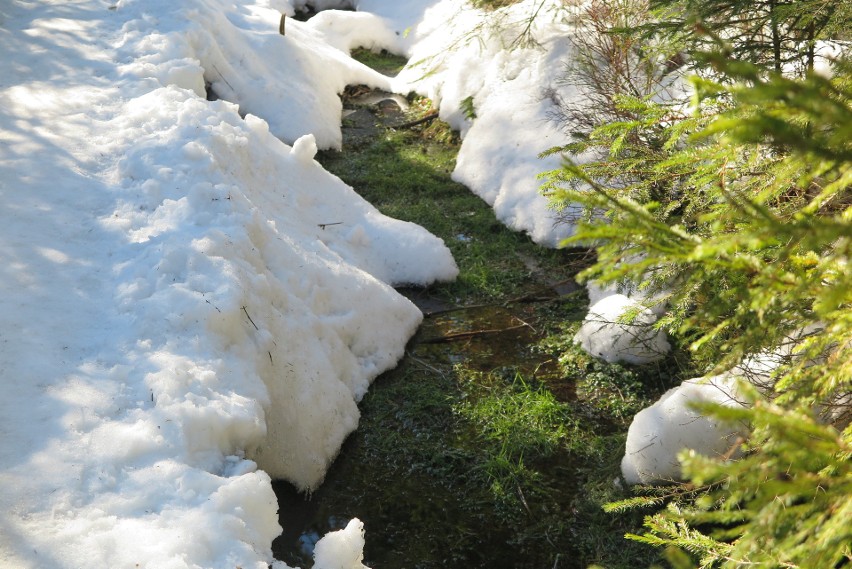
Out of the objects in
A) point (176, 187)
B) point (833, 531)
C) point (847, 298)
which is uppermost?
point (847, 298)

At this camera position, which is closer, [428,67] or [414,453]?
[414,453]

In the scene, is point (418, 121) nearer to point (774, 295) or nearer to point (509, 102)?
point (509, 102)

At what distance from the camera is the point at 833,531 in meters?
1.50

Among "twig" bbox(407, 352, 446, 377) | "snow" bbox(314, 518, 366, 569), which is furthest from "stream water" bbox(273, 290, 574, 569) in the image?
"snow" bbox(314, 518, 366, 569)

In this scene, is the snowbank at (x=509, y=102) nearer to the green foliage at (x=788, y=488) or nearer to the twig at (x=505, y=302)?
the twig at (x=505, y=302)

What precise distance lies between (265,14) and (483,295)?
7598 millimetres

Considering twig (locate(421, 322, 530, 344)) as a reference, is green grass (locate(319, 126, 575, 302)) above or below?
above

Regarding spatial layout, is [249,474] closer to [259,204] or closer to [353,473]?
[353,473]

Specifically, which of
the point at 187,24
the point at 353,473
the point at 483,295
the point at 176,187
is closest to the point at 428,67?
the point at 187,24

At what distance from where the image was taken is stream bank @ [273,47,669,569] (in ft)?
14.2

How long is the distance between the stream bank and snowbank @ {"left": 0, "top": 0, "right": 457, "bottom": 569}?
A: 0.94 ft

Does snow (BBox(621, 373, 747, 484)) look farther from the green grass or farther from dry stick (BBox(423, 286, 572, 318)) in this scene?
the green grass

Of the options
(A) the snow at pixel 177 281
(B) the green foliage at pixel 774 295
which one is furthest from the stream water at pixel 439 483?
(B) the green foliage at pixel 774 295

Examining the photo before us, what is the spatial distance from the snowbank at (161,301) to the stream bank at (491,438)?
0.94ft
